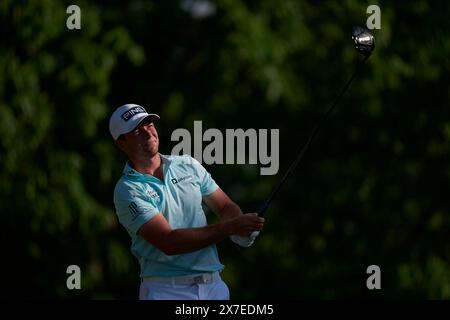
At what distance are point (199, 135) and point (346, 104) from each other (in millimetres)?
1545

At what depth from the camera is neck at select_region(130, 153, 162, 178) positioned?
607cm

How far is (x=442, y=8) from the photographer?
11648mm

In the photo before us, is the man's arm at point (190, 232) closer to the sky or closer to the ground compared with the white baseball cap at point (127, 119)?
closer to the ground

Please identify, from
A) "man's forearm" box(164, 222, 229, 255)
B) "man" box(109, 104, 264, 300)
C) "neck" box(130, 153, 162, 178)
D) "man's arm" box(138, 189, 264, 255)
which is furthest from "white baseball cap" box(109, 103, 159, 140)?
"man's forearm" box(164, 222, 229, 255)

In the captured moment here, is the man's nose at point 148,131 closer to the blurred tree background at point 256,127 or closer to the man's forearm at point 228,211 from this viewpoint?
the man's forearm at point 228,211

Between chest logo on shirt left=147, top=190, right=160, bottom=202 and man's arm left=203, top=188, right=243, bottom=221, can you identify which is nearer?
chest logo on shirt left=147, top=190, right=160, bottom=202

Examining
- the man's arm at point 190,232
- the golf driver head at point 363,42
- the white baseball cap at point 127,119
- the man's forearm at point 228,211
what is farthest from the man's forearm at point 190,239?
the golf driver head at point 363,42

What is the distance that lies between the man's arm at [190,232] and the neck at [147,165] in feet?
0.84

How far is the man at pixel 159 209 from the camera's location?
5965 mm

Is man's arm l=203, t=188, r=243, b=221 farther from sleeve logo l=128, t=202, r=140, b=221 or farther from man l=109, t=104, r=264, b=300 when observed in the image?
sleeve logo l=128, t=202, r=140, b=221
